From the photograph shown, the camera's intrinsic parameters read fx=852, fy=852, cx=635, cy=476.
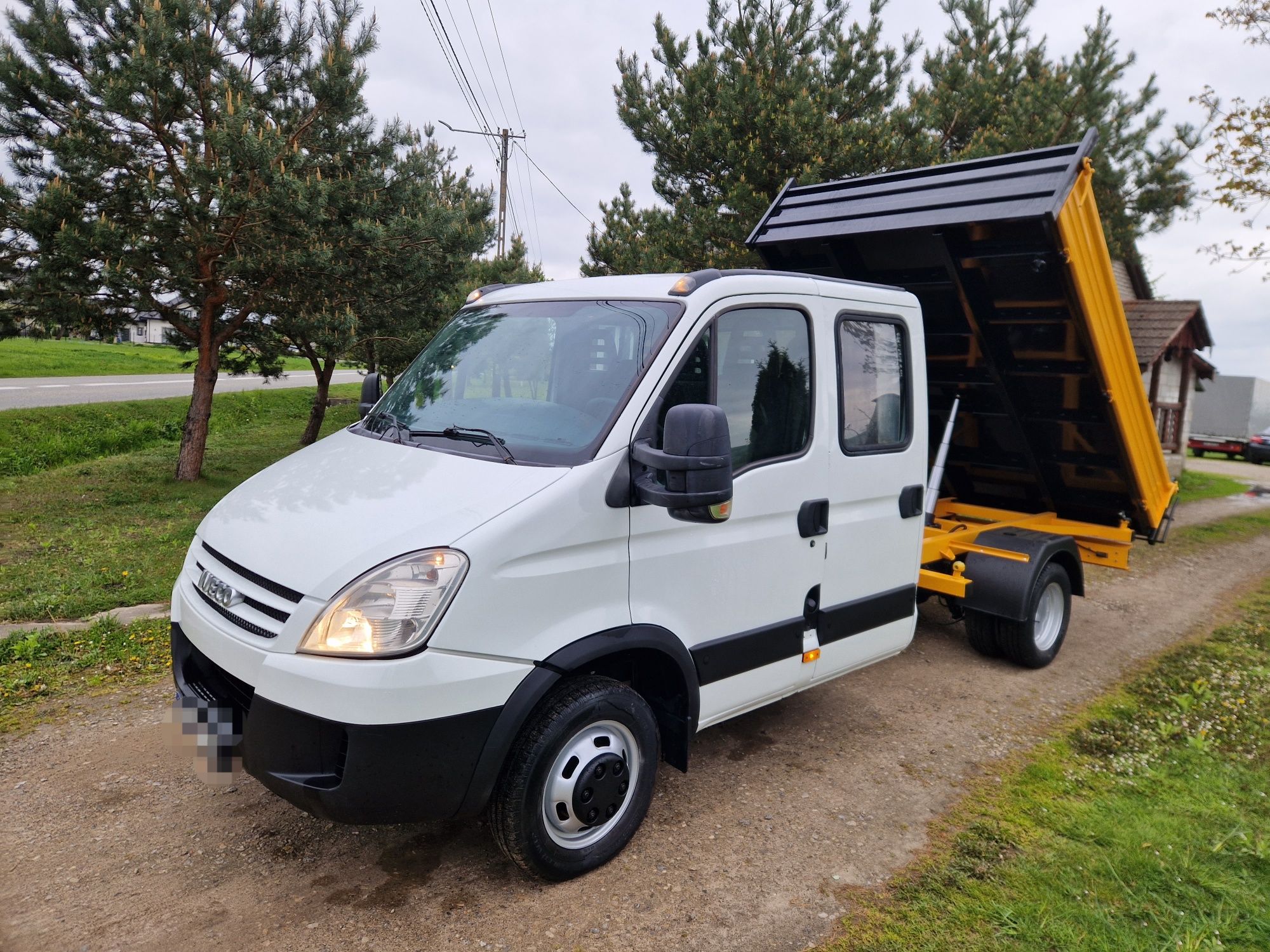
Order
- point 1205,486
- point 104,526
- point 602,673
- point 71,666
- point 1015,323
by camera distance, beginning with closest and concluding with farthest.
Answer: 1. point 602,673
2. point 71,666
3. point 1015,323
4. point 104,526
5. point 1205,486

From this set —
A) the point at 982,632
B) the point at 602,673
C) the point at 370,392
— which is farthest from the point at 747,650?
the point at 982,632

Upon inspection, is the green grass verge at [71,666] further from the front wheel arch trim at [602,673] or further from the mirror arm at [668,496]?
the mirror arm at [668,496]

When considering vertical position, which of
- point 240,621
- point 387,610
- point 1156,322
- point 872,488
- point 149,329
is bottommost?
point 240,621

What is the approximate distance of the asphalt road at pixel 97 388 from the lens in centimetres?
1730

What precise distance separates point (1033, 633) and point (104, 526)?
27.8ft

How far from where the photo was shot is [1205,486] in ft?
62.6

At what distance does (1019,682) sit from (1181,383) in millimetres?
20082

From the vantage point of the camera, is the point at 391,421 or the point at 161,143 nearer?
the point at 391,421

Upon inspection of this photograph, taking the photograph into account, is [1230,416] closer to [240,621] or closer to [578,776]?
[578,776]

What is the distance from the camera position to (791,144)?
11719 millimetres

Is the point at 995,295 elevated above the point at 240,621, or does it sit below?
above

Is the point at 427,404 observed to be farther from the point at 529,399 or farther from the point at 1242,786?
the point at 1242,786

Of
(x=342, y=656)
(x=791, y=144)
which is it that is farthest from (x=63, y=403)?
(x=342, y=656)

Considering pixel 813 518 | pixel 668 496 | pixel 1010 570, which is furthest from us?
pixel 1010 570
